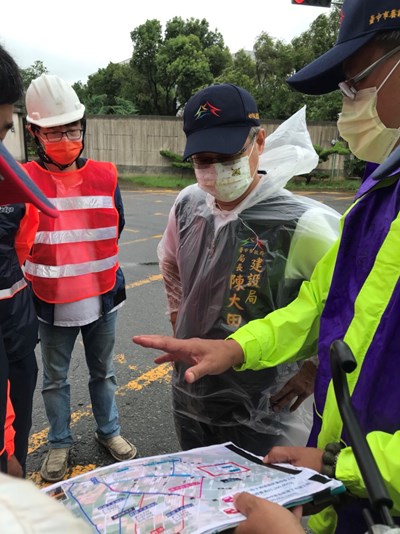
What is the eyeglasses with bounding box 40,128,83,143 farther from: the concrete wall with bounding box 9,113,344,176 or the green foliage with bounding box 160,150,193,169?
the concrete wall with bounding box 9,113,344,176

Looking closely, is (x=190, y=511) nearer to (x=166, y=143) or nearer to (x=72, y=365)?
(x=72, y=365)

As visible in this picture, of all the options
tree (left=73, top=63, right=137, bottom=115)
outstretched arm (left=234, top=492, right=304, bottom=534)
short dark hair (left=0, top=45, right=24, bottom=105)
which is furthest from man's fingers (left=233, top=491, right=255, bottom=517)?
tree (left=73, top=63, right=137, bottom=115)

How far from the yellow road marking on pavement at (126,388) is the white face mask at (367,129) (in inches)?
95.6

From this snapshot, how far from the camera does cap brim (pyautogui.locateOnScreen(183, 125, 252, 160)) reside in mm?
1678

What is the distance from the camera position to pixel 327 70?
1159 millimetres

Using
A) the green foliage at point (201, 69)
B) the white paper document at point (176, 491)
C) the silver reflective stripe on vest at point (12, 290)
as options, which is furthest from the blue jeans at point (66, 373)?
the green foliage at point (201, 69)

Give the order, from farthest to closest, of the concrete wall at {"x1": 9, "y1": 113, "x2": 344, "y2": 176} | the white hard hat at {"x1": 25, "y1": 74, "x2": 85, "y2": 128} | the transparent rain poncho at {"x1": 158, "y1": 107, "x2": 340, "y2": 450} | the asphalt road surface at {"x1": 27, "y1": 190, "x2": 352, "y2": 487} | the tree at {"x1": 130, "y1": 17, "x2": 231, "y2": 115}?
1. the tree at {"x1": 130, "y1": 17, "x2": 231, "y2": 115}
2. the concrete wall at {"x1": 9, "y1": 113, "x2": 344, "y2": 176}
3. the asphalt road surface at {"x1": 27, "y1": 190, "x2": 352, "y2": 487}
4. the white hard hat at {"x1": 25, "y1": 74, "x2": 85, "y2": 128}
5. the transparent rain poncho at {"x1": 158, "y1": 107, "x2": 340, "y2": 450}

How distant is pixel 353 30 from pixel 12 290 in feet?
5.30

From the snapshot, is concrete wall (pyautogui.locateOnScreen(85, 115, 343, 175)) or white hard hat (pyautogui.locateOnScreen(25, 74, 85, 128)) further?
concrete wall (pyautogui.locateOnScreen(85, 115, 343, 175))

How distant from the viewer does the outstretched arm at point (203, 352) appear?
4.26 feet

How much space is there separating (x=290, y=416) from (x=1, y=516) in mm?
1496

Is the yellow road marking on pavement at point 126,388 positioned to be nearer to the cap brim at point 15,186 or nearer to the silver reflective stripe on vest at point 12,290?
the silver reflective stripe on vest at point 12,290

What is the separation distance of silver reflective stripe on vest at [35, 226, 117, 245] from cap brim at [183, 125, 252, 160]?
2.93ft

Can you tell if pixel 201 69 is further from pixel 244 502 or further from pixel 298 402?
pixel 244 502
